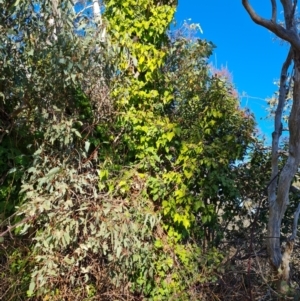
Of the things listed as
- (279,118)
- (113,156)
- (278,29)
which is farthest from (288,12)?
(113,156)

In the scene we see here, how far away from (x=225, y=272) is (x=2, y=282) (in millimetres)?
2117

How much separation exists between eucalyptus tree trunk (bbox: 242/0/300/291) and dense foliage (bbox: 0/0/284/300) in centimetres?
26

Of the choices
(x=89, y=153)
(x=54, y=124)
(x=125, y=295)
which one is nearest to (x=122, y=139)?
(x=89, y=153)

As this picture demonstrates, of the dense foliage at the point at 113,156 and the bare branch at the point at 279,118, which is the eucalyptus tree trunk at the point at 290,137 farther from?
the dense foliage at the point at 113,156

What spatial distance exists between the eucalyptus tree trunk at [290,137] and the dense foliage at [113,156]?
0.85 ft

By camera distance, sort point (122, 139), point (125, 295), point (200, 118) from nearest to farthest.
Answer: point (125, 295), point (122, 139), point (200, 118)

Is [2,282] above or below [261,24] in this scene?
below

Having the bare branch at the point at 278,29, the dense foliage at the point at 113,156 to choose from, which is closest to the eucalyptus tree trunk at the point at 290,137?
the bare branch at the point at 278,29

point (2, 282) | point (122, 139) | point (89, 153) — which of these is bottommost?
point (2, 282)

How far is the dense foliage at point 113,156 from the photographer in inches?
127

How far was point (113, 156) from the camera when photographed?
3912mm

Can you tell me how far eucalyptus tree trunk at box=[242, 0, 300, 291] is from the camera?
333 centimetres

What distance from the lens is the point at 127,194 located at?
389cm

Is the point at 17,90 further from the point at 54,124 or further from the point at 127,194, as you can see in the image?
the point at 127,194
